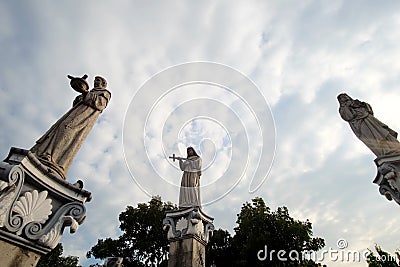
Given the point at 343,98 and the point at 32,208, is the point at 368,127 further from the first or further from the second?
the point at 32,208

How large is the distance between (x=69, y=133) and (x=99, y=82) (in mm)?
1303

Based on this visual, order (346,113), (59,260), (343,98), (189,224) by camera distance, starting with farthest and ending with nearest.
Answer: (59,260), (189,224), (343,98), (346,113)

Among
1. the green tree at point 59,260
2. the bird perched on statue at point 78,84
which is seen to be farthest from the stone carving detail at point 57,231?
the green tree at point 59,260

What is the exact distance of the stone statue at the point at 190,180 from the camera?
27.2ft

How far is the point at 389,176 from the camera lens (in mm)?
4734

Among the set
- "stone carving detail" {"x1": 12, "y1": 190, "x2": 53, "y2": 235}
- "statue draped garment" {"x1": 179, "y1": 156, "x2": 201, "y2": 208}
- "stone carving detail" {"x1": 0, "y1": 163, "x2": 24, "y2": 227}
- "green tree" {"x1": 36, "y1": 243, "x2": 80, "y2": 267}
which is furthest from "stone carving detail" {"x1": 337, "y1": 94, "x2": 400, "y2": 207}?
"green tree" {"x1": 36, "y1": 243, "x2": 80, "y2": 267}

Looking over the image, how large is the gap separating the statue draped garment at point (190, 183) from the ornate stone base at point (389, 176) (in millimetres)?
4514

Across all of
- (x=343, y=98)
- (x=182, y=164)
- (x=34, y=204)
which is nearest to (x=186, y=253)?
(x=182, y=164)

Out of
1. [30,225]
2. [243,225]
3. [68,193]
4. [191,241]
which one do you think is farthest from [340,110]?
[243,225]

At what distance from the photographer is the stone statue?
828 cm

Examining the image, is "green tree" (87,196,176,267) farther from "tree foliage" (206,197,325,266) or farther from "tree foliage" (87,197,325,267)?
"tree foliage" (206,197,325,266)

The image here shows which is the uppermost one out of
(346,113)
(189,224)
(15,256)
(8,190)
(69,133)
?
(346,113)

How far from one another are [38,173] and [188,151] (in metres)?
6.65

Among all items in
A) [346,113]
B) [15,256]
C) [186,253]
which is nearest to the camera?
[15,256]
